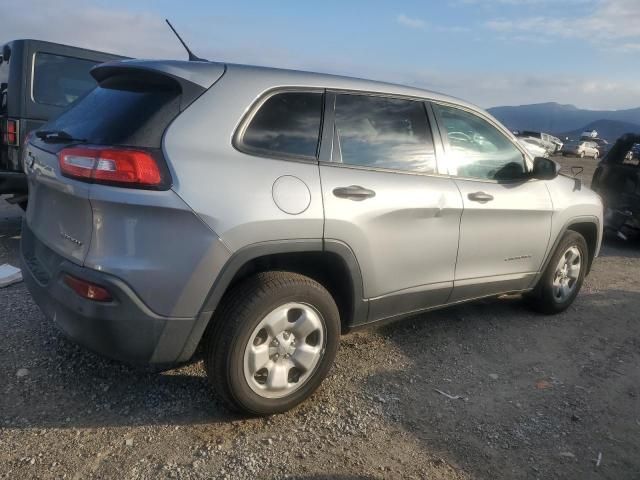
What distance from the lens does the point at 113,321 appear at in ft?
7.66

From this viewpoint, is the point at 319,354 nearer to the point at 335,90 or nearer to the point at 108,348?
the point at 108,348

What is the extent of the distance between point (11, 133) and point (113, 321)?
4056 millimetres

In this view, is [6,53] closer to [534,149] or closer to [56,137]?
[56,137]

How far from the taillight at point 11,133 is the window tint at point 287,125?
379cm

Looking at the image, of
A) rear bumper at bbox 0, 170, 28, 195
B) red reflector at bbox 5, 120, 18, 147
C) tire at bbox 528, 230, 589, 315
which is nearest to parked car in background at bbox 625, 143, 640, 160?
tire at bbox 528, 230, 589, 315

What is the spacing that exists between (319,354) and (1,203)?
683 cm

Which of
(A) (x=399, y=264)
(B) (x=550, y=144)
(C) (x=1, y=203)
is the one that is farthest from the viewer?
(B) (x=550, y=144)

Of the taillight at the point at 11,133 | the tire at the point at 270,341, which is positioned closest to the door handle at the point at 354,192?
the tire at the point at 270,341

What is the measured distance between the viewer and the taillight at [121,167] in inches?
90.3

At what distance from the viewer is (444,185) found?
3383 millimetres

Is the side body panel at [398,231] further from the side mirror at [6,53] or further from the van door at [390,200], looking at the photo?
the side mirror at [6,53]

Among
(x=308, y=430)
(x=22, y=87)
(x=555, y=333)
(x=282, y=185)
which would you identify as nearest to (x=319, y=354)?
(x=308, y=430)

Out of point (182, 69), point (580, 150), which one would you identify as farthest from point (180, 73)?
point (580, 150)

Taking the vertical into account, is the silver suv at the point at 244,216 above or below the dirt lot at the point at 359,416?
above
